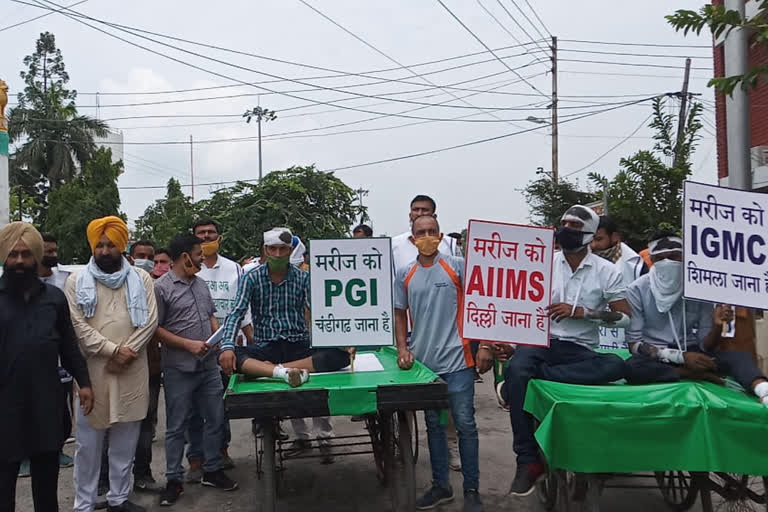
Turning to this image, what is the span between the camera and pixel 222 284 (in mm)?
7070

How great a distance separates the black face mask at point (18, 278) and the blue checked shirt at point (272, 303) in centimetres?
160

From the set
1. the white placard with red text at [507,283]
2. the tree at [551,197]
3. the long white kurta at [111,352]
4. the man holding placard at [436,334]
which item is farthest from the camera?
the tree at [551,197]

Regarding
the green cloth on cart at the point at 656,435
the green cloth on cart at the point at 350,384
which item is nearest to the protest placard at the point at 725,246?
the green cloth on cart at the point at 656,435

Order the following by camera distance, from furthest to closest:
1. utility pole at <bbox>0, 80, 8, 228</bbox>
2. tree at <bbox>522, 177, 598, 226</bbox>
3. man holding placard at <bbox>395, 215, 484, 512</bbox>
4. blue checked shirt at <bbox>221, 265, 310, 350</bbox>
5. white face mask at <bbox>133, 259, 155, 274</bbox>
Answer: tree at <bbox>522, 177, 598, 226</bbox>, utility pole at <bbox>0, 80, 8, 228</bbox>, white face mask at <bbox>133, 259, 155, 274</bbox>, blue checked shirt at <bbox>221, 265, 310, 350</bbox>, man holding placard at <bbox>395, 215, 484, 512</bbox>

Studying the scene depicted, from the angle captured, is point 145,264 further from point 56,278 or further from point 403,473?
point 403,473

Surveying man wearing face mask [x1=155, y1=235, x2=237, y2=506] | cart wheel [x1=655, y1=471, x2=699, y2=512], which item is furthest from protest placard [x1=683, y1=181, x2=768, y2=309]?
man wearing face mask [x1=155, y1=235, x2=237, y2=506]

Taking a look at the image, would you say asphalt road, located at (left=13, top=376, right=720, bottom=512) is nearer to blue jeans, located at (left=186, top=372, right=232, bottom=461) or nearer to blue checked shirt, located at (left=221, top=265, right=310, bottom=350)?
blue jeans, located at (left=186, top=372, right=232, bottom=461)

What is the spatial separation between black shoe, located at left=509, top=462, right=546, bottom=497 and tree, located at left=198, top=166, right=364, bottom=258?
57.8 ft

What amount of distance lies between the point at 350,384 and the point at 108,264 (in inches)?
81.5

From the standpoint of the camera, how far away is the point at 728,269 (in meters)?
4.89

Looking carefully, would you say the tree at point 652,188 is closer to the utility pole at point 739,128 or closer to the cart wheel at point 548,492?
the utility pole at point 739,128

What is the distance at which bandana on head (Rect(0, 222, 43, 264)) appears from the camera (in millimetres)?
4391

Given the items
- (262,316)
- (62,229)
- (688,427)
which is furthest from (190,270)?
(62,229)

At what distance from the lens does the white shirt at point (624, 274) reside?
22.4 ft
